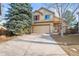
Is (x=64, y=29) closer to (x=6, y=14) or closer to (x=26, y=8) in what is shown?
(x=26, y=8)

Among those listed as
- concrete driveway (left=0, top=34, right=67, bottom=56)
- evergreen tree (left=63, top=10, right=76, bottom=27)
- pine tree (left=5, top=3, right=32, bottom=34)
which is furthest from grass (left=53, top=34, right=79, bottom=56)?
pine tree (left=5, top=3, right=32, bottom=34)

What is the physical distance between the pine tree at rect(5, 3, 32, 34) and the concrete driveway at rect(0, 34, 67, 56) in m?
0.11

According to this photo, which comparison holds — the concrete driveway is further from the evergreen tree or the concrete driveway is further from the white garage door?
the evergreen tree

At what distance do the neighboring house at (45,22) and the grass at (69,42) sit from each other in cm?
12

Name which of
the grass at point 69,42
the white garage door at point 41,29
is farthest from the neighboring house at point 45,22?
the grass at point 69,42

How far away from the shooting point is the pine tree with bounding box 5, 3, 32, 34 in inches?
129

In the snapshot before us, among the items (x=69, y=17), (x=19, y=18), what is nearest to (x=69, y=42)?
(x=69, y=17)

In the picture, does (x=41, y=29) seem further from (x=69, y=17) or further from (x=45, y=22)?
(x=69, y=17)

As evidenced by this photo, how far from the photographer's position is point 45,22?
3.34 m

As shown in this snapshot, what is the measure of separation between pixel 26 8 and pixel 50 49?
2.09 ft

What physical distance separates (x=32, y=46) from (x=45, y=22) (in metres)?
0.37

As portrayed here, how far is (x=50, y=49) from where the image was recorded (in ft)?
10.6

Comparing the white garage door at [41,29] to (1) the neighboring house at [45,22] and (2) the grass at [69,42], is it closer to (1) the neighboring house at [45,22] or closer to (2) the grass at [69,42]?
(1) the neighboring house at [45,22]

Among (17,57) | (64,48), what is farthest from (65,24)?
(17,57)
